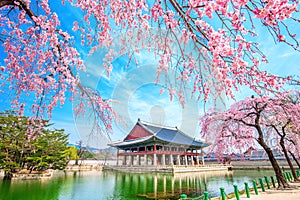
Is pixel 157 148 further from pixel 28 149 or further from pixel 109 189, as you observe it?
pixel 28 149

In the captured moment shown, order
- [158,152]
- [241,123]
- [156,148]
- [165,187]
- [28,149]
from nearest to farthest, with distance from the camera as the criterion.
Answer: [241,123], [165,187], [28,149], [158,152], [156,148]

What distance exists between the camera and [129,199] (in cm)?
934

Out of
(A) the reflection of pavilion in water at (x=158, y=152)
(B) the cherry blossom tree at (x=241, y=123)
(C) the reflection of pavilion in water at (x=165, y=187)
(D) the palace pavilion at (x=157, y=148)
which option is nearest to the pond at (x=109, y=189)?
(C) the reflection of pavilion in water at (x=165, y=187)

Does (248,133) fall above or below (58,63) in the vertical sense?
below

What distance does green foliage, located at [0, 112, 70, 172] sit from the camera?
1591cm

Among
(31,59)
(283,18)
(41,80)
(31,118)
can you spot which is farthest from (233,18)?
(31,118)

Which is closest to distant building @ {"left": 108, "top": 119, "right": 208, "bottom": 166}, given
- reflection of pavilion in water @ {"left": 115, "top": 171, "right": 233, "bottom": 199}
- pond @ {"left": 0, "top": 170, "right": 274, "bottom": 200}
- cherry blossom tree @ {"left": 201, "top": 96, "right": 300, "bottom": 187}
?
reflection of pavilion in water @ {"left": 115, "top": 171, "right": 233, "bottom": 199}

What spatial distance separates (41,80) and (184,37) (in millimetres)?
2634

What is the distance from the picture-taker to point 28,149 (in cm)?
1387

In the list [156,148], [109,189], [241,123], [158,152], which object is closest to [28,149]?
[109,189]

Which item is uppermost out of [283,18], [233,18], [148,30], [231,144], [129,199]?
[148,30]

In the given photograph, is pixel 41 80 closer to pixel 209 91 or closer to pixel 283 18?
pixel 209 91

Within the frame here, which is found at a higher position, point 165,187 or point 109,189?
point 165,187

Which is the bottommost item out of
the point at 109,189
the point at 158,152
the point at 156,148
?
the point at 109,189
